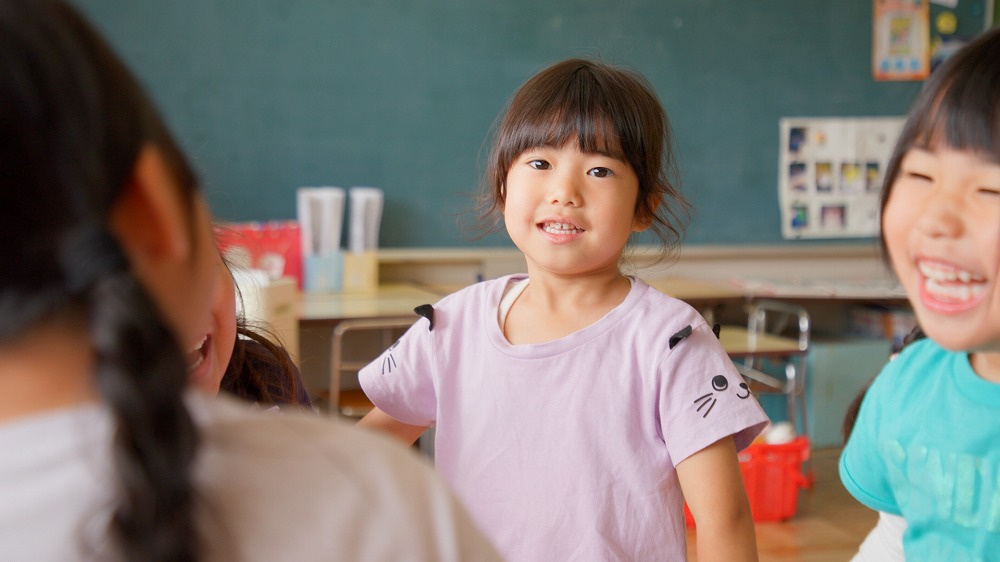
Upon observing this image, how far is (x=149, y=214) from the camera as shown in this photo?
0.48 metres

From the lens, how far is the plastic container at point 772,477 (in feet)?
11.6

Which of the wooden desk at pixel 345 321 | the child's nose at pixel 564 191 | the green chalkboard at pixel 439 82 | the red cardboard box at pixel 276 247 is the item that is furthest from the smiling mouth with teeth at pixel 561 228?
the red cardboard box at pixel 276 247

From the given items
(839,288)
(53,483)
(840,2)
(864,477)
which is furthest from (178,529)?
(840,2)

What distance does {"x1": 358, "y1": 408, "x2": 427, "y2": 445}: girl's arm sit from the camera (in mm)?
1387

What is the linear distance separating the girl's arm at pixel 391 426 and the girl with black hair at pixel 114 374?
86 centimetres

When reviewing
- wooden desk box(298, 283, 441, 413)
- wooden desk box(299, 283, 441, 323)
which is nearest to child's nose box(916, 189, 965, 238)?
wooden desk box(298, 283, 441, 413)

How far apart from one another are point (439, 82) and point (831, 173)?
2.11 metres

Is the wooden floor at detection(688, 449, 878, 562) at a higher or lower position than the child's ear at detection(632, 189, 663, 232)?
lower

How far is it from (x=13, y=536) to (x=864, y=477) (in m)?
0.84

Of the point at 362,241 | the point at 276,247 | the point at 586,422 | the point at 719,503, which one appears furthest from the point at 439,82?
the point at 719,503

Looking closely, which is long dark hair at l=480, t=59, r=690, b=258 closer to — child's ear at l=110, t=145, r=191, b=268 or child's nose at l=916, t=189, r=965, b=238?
child's nose at l=916, t=189, r=965, b=238

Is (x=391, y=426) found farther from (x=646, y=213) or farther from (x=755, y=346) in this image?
(x=755, y=346)

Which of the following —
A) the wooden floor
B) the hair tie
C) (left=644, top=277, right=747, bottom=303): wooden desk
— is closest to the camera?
the hair tie

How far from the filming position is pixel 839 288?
14.9 feet
